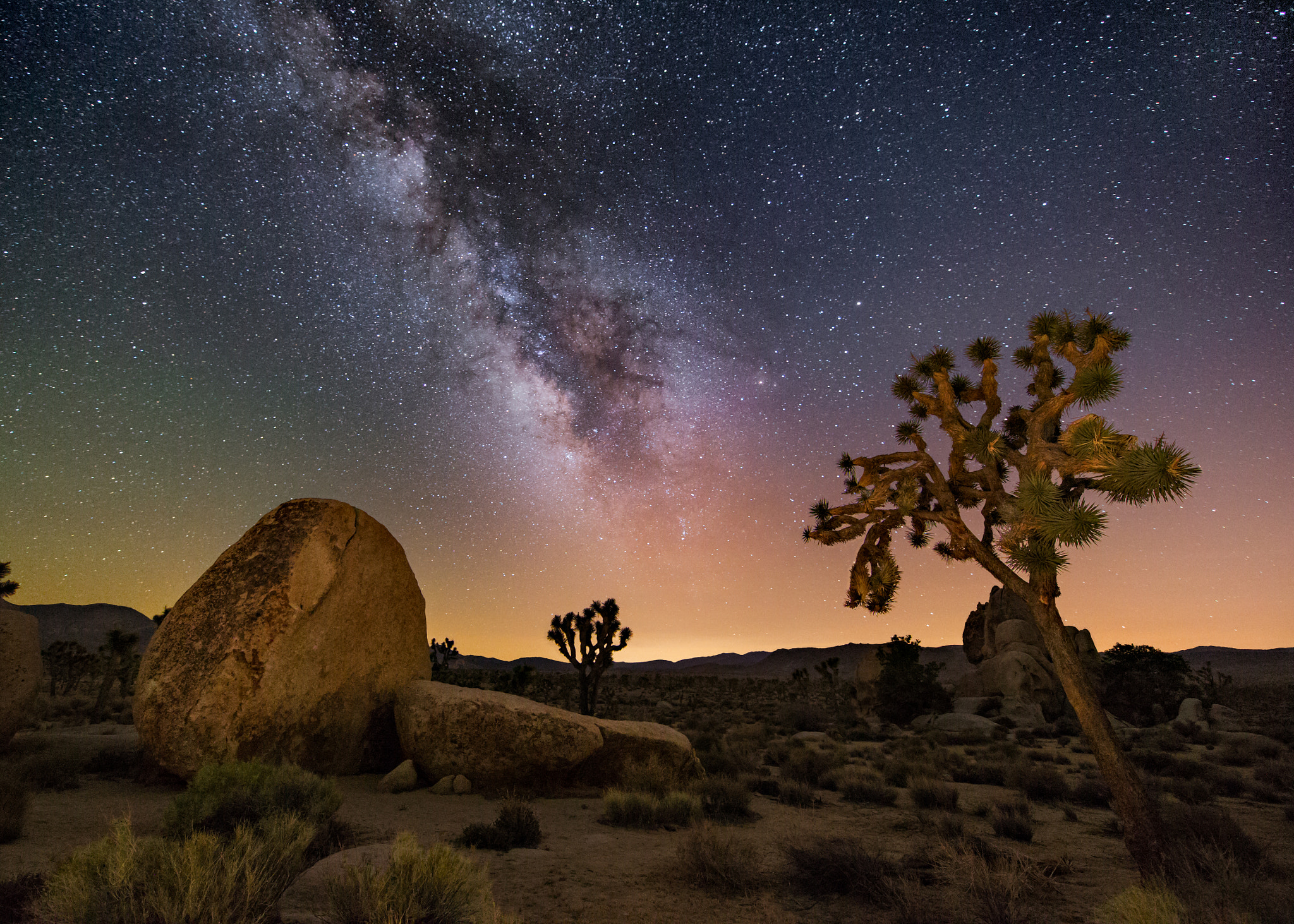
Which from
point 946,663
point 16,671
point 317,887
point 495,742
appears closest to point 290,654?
point 495,742

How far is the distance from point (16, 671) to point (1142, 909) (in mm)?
16342

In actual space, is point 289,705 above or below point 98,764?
above

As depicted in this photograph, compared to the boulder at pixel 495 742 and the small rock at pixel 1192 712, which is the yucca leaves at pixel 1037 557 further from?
the small rock at pixel 1192 712

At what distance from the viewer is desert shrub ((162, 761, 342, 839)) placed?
618 cm

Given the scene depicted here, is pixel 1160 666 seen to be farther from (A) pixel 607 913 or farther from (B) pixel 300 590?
(B) pixel 300 590

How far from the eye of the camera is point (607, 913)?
533cm

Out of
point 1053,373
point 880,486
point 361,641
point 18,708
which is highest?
point 1053,373

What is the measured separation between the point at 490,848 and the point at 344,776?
15.8ft

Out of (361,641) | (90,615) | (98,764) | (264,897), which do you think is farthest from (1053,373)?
(90,615)

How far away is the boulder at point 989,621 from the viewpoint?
103 feet

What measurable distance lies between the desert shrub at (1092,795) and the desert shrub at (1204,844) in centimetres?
263

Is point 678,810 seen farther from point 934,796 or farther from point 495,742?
point 934,796

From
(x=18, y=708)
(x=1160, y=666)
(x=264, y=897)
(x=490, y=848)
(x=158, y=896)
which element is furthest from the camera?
(x=1160, y=666)

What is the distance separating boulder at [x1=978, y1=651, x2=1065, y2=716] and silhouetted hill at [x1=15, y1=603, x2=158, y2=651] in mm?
142158
